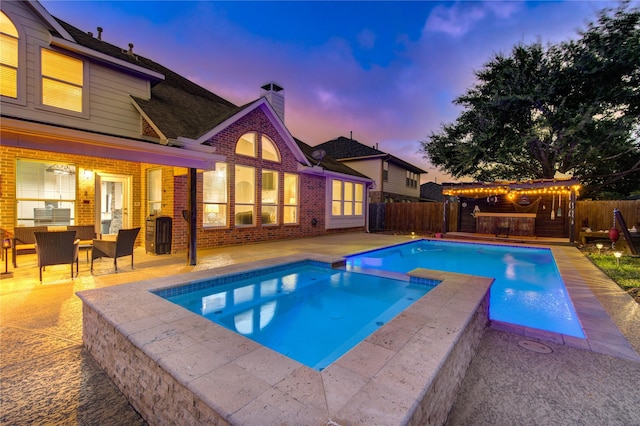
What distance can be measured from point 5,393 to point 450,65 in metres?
17.6

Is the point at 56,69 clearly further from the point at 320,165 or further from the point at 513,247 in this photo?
the point at 513,247

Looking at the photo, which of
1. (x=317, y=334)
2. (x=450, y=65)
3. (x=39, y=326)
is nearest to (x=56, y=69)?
(x=39, y=326)

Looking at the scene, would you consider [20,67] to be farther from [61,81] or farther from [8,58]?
[61,81]

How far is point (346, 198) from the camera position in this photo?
1552cm

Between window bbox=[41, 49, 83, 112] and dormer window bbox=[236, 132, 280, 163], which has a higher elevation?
window bbox=[41, 49, 83, 112]

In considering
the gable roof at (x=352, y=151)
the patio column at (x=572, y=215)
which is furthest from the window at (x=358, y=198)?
the patio column at (x=572, y=215)

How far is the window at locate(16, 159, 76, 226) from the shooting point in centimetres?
713

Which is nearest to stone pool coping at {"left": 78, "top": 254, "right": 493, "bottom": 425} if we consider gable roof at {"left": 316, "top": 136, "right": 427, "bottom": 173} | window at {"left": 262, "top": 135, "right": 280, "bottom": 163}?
window at {"left": 262, "top": 135, "right": 280, "bottom": 163}

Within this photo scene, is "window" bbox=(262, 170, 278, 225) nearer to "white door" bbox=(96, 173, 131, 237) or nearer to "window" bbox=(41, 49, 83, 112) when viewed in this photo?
"white door" bbox=(96, 173, 131, 237)

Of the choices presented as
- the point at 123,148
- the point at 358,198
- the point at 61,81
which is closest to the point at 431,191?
the point at 358,198

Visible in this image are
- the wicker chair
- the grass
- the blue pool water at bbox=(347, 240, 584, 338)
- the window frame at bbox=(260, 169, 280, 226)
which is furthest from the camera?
the window frame at bbox=(260, 169, 280, 226)

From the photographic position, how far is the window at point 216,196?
949cm

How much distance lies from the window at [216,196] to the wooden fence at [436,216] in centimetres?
1046

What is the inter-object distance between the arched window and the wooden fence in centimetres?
991
